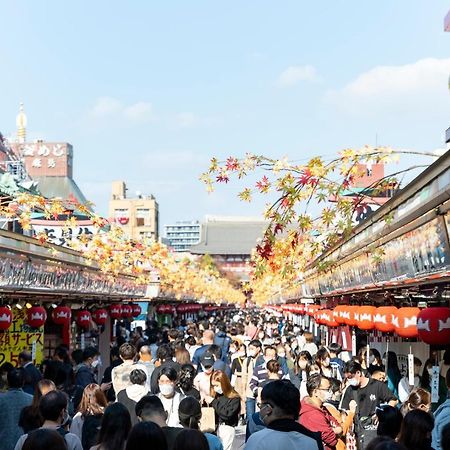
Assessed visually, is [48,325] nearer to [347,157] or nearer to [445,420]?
[347,157]

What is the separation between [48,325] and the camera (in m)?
21.6

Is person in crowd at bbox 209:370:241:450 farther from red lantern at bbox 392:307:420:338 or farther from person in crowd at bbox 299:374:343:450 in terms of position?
red lantern at bbox 392:307:420:338

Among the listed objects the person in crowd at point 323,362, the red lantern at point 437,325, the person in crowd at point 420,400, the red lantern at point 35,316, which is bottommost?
the person in crowd at point 420,400

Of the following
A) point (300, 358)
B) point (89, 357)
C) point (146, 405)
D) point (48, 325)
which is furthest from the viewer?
point (48, 325)

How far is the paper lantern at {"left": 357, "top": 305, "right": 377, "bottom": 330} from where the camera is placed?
14059mm

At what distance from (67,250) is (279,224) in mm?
→ 8887

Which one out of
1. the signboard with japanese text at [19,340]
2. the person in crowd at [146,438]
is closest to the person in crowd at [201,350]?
the signboard with japanese text at [19,340]

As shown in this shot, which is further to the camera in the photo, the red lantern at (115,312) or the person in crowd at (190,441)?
the red lantern at (115,312)

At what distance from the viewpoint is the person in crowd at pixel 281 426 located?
5543 millimetres

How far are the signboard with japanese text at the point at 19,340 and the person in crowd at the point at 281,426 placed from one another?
34.3 ft

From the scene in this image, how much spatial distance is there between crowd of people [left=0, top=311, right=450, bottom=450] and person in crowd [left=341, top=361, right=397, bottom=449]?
0.04 feet

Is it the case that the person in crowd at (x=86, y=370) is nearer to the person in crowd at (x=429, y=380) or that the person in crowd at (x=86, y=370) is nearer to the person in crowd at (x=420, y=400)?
the person in crowd at (x=429, y=380)

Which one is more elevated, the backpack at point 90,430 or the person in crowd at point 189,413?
the person in crowd at point 189,413

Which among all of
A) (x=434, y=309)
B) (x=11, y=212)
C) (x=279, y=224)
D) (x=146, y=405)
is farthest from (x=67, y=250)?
(x=146, y=405)
